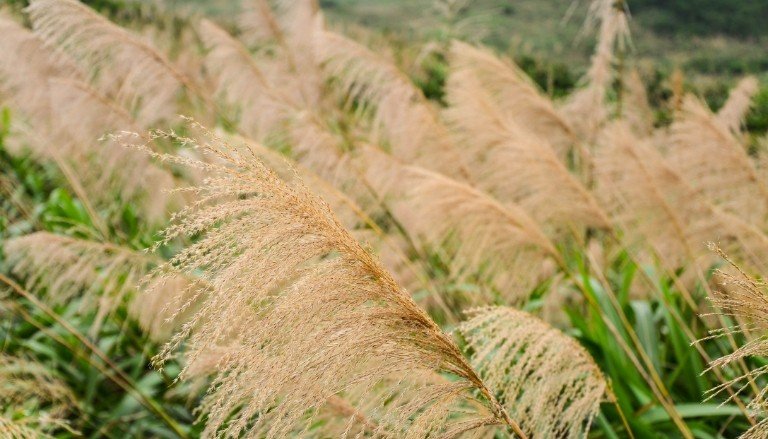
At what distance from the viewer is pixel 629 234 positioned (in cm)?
371

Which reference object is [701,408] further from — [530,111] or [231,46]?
[231,46]

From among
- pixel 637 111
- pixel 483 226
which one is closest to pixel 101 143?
pixel 483 226

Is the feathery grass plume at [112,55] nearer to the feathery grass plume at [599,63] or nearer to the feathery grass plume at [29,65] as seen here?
the feathery grass plume at [29,65]

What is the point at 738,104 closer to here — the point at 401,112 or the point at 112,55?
the point at 401,112

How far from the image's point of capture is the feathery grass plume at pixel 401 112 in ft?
13.2

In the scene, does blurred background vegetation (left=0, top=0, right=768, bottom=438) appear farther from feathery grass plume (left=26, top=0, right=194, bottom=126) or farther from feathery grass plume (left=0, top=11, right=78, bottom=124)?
feathery grass plume (left=26, top=0, right=194, bottom=126)

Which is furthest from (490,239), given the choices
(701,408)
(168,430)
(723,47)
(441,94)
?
(723,47)

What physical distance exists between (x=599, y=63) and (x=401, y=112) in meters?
1.57

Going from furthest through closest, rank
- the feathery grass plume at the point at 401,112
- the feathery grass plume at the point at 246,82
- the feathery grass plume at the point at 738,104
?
the feathery grass plume at the point at 738,104 < the feathery grass plume at the point at 246,82 < the feathery grass plume at the point at 401,112

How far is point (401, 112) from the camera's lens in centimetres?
412

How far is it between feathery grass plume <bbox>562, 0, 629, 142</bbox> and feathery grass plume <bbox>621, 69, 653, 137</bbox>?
5.02 feet

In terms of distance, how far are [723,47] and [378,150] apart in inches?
1159

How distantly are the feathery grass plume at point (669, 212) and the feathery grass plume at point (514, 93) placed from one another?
579 mm

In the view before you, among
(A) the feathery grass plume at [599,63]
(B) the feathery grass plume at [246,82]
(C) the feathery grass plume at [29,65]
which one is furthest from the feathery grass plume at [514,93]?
(C) the feathery grass plume at [29,65]
